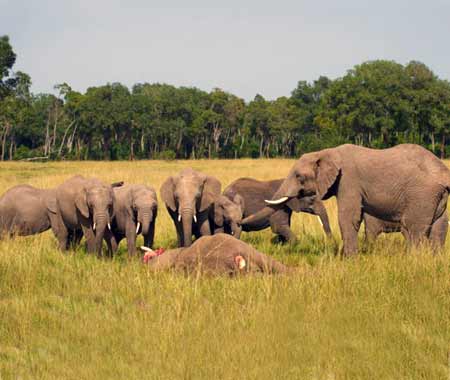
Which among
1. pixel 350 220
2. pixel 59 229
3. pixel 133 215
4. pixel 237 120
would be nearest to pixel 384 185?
pixel 350 220

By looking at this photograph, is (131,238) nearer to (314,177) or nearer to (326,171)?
(314,177)

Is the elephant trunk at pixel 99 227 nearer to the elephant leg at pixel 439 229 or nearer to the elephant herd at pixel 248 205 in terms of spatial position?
the elephant herd at pixel 248 205

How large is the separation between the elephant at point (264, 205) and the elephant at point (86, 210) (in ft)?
9.66

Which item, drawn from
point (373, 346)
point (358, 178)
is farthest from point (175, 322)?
point (358, 178)

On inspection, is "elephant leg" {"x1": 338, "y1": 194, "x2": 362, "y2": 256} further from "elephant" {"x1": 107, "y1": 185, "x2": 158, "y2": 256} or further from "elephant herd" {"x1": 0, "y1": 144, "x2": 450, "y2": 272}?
"elephant" {"x1": 107, "y1": 185, "x2": 158, "y2": 256}

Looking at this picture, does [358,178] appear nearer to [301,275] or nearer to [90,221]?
[301,275]

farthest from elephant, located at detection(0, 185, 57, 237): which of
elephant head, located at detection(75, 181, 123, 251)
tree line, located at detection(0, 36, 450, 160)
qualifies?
tree line, located at detection(0, 36, 450, 160)

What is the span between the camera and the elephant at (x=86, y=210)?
11086mm

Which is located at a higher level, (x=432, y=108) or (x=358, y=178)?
(x=432, y=108)

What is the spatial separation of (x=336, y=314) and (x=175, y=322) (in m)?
1.66

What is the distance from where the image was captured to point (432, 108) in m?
59.9

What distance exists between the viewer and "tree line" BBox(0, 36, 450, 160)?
60938 mm

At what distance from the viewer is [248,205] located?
1485 cm

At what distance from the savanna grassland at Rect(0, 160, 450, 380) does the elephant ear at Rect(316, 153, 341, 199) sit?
5.38 feet
